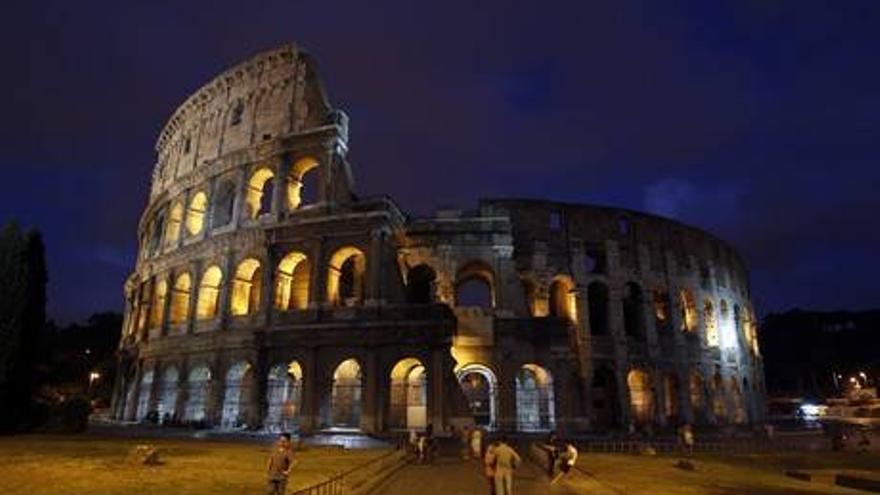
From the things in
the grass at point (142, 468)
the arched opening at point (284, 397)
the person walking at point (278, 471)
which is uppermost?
the arched opening at point (284, 397)

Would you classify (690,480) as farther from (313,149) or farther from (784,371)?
A: (784,371)

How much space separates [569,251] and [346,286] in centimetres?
1285

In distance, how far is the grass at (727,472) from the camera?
43.7 ft

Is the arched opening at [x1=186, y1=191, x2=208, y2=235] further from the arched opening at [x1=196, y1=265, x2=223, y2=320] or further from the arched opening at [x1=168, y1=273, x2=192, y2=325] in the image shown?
the arched opening at [x1=196, y1=265, x2=223, y2=320]

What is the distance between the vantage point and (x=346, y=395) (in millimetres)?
30531

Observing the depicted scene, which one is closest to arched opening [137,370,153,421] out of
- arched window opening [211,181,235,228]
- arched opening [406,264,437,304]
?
arched window opening [211,181,235,228]

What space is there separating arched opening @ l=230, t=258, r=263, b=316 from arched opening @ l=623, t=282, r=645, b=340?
20.8 meters

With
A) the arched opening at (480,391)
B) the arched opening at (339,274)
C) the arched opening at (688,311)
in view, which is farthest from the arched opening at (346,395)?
the arched opening at (688,311)

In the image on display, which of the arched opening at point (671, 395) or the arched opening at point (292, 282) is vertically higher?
the arched opening at point (292, 282)

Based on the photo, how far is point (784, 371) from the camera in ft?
240

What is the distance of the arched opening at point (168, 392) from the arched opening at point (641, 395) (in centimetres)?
2464

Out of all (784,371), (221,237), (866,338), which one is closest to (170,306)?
(221,237)

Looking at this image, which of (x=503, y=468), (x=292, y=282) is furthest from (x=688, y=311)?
(x=503, y=468)

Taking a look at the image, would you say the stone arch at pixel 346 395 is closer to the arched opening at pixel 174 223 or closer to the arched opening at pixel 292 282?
the arched opening at pixel 292 282
